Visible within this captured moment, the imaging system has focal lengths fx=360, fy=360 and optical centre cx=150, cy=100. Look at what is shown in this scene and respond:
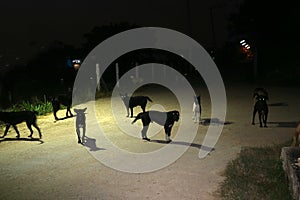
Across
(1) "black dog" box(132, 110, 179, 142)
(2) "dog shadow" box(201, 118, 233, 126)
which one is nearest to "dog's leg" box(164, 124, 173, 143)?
(1) "black dog" box(132, 110, 179, 142)

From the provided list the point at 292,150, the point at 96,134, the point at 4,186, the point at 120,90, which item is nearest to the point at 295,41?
the point at 120,90

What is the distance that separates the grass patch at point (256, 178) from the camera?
5.18m

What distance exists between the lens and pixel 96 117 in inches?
513

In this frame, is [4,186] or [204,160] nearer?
[4,186]

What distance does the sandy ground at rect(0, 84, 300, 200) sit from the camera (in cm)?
571

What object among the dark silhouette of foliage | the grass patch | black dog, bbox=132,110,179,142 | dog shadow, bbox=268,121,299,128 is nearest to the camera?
the grass patch

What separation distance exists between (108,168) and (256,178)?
277 centimetres

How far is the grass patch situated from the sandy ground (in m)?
0.23

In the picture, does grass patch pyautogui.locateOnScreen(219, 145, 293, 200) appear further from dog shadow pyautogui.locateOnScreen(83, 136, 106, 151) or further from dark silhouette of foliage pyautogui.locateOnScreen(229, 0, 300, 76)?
dark silhouette of foliage pyautogui.locateOnScreen(229, 0, 300, 76)

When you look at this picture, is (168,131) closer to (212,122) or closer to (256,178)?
(212,122)

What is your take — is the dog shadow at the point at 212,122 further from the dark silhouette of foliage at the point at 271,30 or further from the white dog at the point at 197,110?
the dark silhouette of foliage at the point at 271,30

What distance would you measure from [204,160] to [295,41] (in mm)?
25569

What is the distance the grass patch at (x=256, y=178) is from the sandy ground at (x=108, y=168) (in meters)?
0.23

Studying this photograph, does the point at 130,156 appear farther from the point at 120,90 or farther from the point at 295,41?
the point at 295,41
